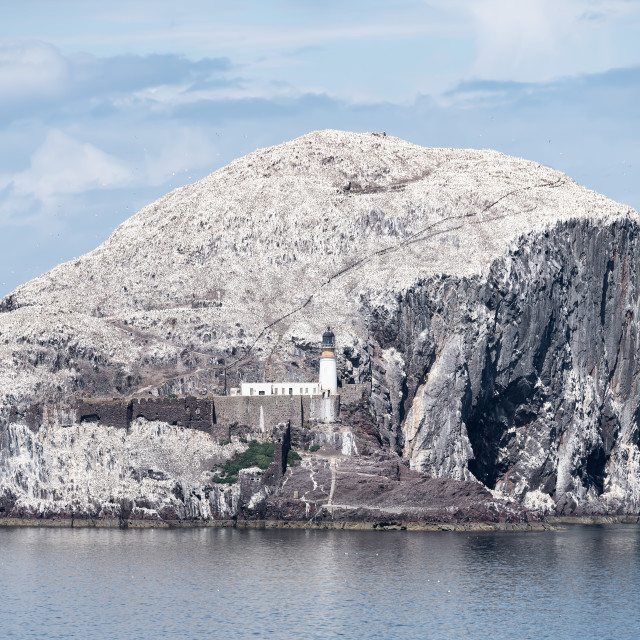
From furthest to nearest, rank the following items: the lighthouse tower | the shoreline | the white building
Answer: the white building
the lighthouse tower
the shoreline

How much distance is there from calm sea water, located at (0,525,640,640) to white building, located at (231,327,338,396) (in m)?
16.0

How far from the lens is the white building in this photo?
535 ft

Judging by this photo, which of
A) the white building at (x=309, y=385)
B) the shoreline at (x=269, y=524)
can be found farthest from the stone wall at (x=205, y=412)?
the shoreline at (x=269, y=524)

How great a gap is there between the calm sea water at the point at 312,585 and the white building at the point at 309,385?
1600 centimetres

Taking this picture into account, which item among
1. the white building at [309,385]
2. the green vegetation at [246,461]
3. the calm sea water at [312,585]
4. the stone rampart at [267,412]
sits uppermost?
the white building at [309,385]

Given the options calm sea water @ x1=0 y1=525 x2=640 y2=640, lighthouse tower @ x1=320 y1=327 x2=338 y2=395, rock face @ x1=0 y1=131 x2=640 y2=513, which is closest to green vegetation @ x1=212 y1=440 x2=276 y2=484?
calm sea water @ x1=0 y1=525 x2=640 y2=640

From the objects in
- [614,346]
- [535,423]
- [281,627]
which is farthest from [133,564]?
[614,346]

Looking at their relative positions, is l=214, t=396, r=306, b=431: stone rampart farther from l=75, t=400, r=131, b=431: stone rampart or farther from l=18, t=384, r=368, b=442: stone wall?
l=75, t=400, r=131, b=431: stone rampart

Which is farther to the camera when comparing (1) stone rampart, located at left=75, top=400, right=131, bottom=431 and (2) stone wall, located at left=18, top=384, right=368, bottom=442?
(1) stone rampart, located at left=75, top=400, right=131, bottom=431

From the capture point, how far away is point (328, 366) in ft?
538

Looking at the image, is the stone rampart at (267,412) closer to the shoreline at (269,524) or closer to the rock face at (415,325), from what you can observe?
the rock face at (415,325)

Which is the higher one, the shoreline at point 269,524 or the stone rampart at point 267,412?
the stone rampart at point 267,412

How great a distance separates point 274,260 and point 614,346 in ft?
122

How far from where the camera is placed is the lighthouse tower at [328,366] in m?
163
